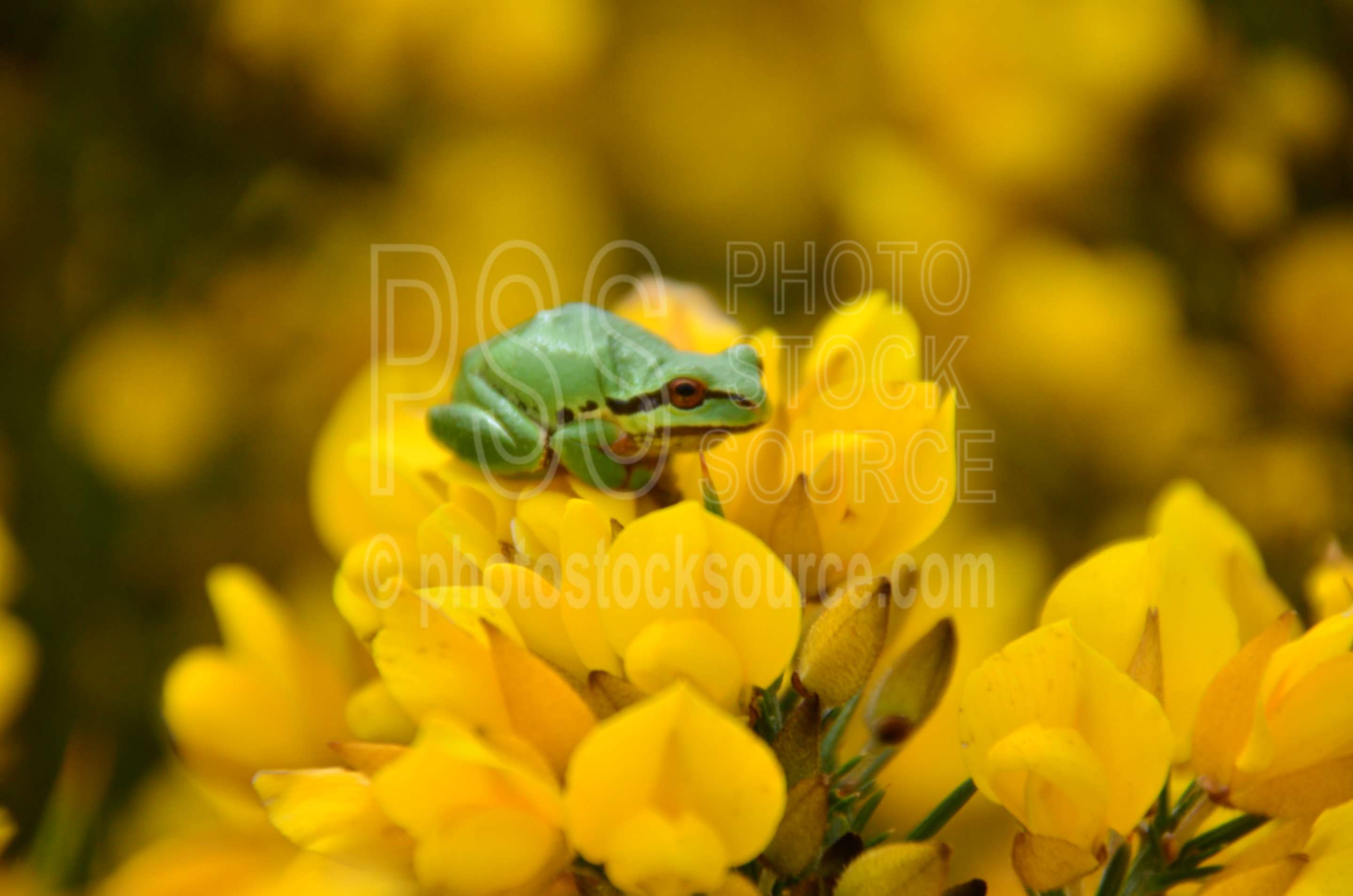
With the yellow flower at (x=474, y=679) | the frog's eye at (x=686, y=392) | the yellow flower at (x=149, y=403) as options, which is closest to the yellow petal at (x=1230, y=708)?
the yellow flower at (x=474, y=679)

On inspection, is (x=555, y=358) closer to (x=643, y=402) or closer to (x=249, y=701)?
(x=643, y=402)

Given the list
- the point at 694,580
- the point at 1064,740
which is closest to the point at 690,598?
the point at 694,580

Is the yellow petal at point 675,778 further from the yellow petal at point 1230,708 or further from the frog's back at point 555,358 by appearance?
the frog's back at point 555,358

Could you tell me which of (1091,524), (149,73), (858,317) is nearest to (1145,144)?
(1091,524)

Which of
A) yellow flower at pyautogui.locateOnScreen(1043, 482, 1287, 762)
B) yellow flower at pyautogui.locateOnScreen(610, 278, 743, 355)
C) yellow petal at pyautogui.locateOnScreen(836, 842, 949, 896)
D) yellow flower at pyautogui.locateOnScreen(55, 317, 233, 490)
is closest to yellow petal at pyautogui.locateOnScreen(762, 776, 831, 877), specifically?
yellow petal at pyautogui.locateOnScreen(836, 842, 949, 896)

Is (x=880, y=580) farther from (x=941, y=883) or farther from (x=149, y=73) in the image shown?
(x=149, y=73)

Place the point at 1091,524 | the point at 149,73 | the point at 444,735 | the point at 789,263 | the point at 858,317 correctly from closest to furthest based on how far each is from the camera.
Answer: the point at 444,735 < the point at 858,317 < the point at 149,73 < the point at 1091,524 < the point at 789,263
